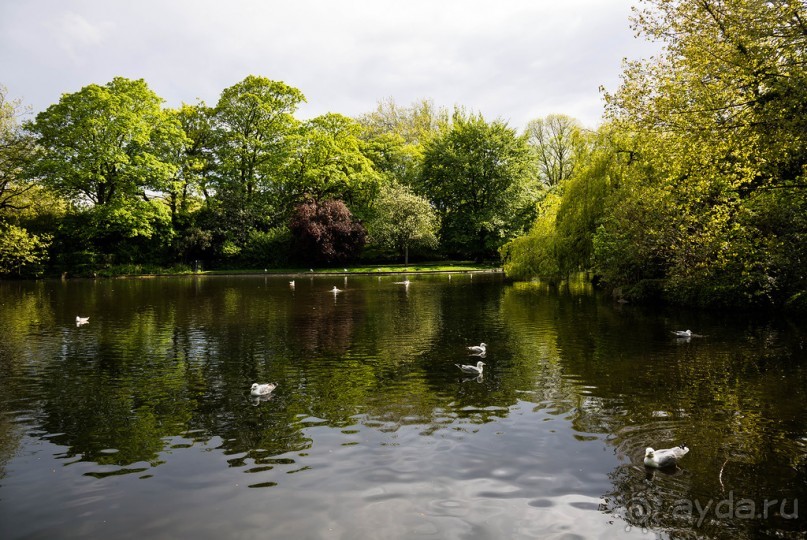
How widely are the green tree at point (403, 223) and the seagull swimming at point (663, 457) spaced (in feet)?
187

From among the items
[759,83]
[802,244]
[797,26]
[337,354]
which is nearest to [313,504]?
[337,354]

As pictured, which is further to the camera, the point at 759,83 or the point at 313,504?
the point at 759,83

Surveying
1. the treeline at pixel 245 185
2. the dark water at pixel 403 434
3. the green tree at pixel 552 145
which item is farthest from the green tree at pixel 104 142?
the green tree at pixel 552 145

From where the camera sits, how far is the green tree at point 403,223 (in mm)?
65438

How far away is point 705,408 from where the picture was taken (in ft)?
35.7

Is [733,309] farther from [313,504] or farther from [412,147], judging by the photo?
[412,147]

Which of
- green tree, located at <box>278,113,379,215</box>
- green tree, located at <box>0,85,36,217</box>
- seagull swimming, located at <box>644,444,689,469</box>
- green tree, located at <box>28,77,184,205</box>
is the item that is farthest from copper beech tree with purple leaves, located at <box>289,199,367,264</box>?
seagull swimming, located at <box>644,444,689,469</box>

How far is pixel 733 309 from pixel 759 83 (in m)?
13.2

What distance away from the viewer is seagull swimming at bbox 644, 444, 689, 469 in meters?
8.05

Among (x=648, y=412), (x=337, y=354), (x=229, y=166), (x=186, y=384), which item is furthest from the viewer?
(x=229, y=166)

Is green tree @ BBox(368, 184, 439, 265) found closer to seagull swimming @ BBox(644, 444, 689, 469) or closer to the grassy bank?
the grassy bank

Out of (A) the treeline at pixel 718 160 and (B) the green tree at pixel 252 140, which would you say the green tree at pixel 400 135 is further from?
(A) the treeline at pixel 718 160

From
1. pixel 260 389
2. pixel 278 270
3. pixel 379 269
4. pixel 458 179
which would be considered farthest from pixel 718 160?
pixel 458 179

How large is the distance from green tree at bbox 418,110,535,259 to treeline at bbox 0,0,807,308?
0.22m
